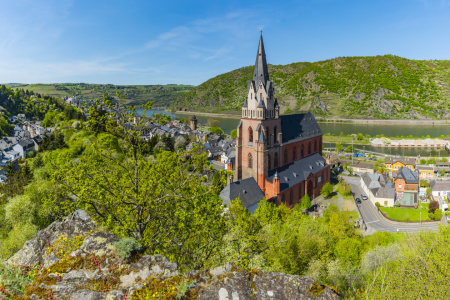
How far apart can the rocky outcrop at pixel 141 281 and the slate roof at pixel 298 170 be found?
109 feet

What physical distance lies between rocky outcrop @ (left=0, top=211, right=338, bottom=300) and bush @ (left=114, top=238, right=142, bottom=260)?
0.48 ft

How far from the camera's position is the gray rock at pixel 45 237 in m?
7.69

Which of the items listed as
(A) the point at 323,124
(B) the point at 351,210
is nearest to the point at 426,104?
(A) the point at 323,124

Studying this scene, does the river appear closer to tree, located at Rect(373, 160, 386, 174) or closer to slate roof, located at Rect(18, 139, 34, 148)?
tree, located at Rect(373, 160, 386, 174)

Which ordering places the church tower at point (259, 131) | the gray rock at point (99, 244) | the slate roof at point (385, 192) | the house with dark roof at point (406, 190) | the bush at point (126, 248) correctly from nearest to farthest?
the bush at point (126, 248) < the gray rock at point (99, 244) < the church tower at point (259, 131) < the slate roof at point (385, 192) < the house with dark roof at point (406, 190)

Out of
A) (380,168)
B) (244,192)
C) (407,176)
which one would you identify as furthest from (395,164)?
(244,192)

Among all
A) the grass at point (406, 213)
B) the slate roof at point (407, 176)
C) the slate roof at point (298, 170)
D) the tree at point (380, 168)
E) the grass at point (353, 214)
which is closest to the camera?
the grass at point (353, 214)

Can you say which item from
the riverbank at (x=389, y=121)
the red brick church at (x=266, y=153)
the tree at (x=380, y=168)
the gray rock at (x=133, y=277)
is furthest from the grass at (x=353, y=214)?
the riverbank at (x=389, y=121)

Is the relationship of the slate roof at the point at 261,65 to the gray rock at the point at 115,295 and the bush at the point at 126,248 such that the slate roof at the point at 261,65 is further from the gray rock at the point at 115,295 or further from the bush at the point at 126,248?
the gray rock at the point at 115,295

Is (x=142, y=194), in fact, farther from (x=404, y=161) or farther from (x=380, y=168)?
(x=404, y=161)

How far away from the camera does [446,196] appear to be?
47.5 meters

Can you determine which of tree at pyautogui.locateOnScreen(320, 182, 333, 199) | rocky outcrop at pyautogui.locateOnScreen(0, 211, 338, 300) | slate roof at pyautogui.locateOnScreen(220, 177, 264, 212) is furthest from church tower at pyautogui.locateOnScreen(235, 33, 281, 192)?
rocky outcrop at pyautogui.locateOnScreen(0, 211, 338, 300)

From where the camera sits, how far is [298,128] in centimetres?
4862

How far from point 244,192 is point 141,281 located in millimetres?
30692
